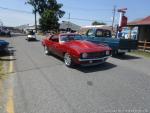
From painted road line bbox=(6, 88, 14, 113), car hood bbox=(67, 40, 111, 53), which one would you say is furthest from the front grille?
painted road line bbox=(6, 88, 14, 113)

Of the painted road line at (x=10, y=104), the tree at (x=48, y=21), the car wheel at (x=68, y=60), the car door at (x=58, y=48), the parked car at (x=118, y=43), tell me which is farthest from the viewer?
the tree at (x=48, y=21)

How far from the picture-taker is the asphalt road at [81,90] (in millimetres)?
4648

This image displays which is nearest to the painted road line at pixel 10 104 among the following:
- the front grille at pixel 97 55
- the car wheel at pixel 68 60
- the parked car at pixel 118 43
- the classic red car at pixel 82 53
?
the classic red car at pixel 82 53

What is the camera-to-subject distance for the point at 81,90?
584cm

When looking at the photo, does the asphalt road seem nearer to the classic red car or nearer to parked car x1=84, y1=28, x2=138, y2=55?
the classic red car

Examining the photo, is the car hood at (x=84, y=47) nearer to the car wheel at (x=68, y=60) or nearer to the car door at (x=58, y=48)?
the car wheel at (x=68, y=60)

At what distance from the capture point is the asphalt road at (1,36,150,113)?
4648 mm

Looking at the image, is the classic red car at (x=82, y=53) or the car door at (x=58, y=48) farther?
the car door at (x=58, y=48)

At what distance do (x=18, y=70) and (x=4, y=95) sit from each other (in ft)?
10.4

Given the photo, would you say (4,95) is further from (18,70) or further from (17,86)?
(18,70)

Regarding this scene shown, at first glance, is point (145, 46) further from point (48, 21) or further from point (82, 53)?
point (48, 21)

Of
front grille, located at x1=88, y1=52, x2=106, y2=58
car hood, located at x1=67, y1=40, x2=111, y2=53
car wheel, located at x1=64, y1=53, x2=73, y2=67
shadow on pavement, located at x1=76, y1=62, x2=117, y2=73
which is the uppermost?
car hood, located at x1=67, y1=40, x2=111, y2=53

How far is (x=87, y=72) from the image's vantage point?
806 cm

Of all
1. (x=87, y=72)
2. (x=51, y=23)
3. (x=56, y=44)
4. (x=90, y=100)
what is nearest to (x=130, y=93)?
(x=90, y=100)
